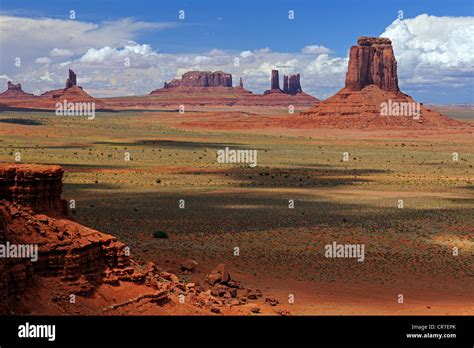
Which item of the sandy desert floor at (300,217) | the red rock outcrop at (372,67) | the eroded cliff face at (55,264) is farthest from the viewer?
the red rock outcrop at (372,67)

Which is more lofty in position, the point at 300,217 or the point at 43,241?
the point at 43,241

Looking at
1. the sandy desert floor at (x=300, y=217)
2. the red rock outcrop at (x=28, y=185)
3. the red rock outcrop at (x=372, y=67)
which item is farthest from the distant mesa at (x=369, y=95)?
the red rock outcrop at (x=28, y=185)

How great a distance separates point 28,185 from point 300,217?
21.9 metres

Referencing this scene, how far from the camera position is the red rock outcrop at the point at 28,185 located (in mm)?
14930

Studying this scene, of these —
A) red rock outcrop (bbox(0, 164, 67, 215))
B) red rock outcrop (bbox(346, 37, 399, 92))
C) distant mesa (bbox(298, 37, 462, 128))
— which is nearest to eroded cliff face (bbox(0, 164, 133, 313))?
red rock outcrop (bbox(0, 164, 67, 215))

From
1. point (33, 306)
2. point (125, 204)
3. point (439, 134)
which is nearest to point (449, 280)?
point (33, 306)

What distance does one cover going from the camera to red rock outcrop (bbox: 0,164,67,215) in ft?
49.0

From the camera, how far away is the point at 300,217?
35562 millimetres

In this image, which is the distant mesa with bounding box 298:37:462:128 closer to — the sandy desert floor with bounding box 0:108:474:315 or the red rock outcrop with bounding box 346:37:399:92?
the red rock outcrop with bounding box 346:37:399:92

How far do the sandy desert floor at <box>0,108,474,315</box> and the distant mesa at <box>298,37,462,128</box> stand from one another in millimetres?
60313

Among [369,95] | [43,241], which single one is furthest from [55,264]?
[369,95]

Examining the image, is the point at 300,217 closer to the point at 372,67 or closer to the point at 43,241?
the point at 43,241

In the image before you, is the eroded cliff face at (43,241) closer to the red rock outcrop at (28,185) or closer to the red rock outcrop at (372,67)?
the red rock outcrop at (28,185)

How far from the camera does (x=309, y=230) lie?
3178 cm
